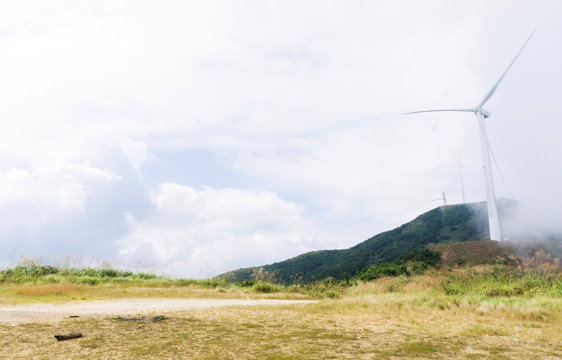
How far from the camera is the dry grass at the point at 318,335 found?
5.82 metres

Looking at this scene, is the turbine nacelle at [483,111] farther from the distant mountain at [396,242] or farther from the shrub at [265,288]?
the shrub at [265,288]

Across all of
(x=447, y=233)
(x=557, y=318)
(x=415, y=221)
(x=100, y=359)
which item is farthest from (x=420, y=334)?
(x=415, y=221)

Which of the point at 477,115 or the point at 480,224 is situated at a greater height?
the point at 477,115

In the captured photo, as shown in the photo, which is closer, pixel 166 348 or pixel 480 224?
pixel 166 348

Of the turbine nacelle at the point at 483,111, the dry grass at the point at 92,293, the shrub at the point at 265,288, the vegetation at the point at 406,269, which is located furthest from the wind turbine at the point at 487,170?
the dry grass at the point at 92,293

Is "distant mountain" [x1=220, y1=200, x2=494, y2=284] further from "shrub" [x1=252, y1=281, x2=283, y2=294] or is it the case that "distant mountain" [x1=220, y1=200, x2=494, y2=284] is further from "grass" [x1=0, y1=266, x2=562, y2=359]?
"grass" [x1=0, y1=266, x2=562, y2=359]

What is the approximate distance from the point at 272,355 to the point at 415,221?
109 m

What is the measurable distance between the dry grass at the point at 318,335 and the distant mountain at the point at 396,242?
178ft

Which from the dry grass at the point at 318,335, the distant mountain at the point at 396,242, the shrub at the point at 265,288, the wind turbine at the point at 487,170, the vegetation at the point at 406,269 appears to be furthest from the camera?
the distant mountain at the point at 396,242

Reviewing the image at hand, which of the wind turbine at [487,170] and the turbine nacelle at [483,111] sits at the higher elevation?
the turbine nacelle at [483,111]

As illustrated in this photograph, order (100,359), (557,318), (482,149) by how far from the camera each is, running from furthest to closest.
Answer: (482,149) < (557,318) < (100,359)

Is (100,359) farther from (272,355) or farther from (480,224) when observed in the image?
(480,224)

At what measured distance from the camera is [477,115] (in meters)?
49.2

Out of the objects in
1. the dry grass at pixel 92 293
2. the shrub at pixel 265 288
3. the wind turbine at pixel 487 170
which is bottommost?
the shrub at pixel 265 288
